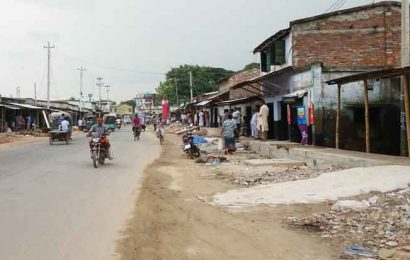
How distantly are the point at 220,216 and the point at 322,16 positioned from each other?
53.2 feet

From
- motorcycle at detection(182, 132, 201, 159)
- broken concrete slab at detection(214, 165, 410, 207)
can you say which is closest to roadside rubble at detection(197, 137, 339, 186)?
motorcycle at detection(182, 132, 201, 159)

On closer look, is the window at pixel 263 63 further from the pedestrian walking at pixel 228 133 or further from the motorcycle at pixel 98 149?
the motorcycle at pixel 98 149

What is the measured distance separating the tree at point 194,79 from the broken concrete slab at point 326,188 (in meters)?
83.8

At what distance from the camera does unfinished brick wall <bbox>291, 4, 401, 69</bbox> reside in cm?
2248

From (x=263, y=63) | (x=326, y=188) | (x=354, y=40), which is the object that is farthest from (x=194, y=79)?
Answer: (x=326, y=188)

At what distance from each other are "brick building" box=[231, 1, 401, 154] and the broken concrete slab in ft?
32.8

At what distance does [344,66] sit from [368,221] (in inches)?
600

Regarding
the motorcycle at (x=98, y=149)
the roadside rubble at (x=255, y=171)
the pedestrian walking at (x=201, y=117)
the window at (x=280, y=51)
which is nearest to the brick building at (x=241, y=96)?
the pedestrian walking at (x=201, y=117)

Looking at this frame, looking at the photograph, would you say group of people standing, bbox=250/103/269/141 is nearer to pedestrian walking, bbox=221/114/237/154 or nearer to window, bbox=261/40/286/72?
window, bbox=261/40/286/72

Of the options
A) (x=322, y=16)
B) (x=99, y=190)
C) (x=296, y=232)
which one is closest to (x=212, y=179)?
(x=99, y=190)

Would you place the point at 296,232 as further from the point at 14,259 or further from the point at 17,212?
the point at 17,212

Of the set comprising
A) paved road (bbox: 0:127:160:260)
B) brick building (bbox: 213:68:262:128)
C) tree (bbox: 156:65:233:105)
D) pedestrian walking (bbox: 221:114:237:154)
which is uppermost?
tree (bbox: 156:65:233:105)

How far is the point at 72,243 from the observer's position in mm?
6852

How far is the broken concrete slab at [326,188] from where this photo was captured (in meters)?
9.59
